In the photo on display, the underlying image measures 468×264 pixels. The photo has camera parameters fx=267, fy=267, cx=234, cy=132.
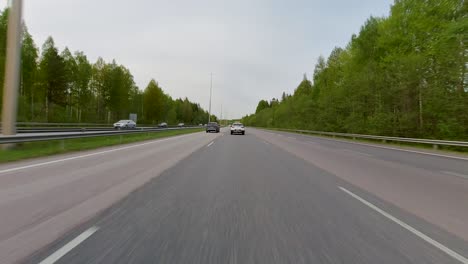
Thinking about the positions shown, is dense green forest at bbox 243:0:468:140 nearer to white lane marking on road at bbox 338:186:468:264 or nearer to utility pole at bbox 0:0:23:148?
white lane marking on road at bbox 338:186:468:264

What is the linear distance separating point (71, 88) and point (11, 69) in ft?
176

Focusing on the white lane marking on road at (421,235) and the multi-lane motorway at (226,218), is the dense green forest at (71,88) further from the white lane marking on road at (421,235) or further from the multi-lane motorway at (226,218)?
the white lane marking on road at (421,235)

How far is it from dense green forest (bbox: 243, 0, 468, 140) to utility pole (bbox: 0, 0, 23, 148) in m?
26.0

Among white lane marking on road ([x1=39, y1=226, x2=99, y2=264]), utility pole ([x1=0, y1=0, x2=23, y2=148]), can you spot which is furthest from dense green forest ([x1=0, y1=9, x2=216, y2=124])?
white lane marking on road ([x1=39, y1=226, x2=99, y2=264])

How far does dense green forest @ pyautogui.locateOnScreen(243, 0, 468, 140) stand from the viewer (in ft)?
64.2

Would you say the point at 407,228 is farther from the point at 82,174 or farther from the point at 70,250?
the point at 82,174

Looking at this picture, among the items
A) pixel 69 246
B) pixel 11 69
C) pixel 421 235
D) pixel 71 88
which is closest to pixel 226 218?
pixel 69 246

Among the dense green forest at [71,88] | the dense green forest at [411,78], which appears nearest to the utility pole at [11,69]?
the dense green forest at [411,78]

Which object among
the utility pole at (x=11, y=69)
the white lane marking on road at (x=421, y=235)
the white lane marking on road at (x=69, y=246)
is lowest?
the white lane marking on road at (x=69, y=246)

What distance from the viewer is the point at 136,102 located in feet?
283

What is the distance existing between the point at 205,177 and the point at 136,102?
280ft

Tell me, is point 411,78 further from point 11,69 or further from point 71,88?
point 71,88

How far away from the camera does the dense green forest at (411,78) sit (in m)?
19.6

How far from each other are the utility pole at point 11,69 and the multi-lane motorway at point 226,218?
17.6ft
